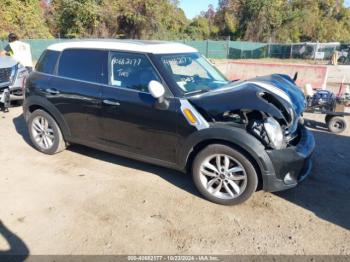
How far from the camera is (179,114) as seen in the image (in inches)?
156

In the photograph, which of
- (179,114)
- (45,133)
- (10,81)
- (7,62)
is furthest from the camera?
(7,62)

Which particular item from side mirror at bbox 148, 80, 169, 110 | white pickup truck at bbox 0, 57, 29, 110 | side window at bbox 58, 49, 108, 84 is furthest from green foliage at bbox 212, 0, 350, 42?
side mirror at bbox 148, 80, 169, 110

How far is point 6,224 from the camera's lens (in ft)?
11.9

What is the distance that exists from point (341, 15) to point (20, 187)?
73.0m

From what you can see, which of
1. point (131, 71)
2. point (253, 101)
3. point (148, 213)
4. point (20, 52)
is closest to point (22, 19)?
point (20, 52)

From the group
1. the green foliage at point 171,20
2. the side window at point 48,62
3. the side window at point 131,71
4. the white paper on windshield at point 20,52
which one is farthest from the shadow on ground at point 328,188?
the green foliage at point 171,20

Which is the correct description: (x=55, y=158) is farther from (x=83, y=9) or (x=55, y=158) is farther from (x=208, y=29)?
(x=208, y=29)

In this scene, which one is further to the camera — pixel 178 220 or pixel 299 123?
pixel 299 123

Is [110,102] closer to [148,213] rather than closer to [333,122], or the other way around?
[148,213]

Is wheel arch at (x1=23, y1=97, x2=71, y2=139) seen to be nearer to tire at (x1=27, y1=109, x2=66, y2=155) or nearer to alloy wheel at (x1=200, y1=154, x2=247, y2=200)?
→ tire at (x1=27, y1=109, x2=66, y2=155)

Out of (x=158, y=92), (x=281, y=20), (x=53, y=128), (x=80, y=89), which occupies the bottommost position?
(x=53, y=128)

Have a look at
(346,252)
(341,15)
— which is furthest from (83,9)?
(341,15)

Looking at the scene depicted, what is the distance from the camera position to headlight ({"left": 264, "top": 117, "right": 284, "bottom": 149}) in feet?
11.8

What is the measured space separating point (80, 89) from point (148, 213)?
6.75 ft
